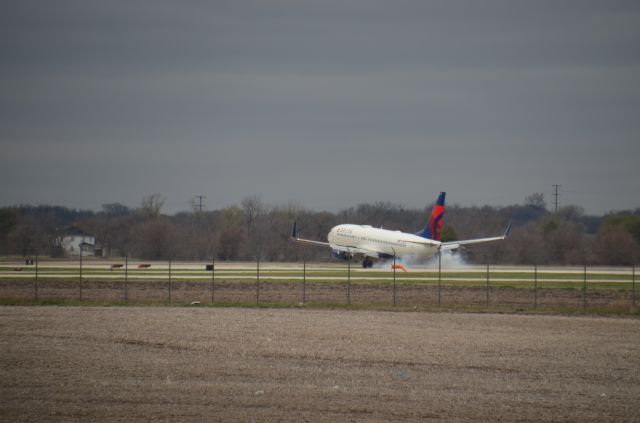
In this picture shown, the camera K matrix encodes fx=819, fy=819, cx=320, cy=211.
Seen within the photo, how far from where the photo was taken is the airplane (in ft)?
212

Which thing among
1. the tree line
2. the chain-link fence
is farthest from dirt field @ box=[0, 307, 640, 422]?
the tree line

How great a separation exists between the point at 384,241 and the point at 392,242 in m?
0.79

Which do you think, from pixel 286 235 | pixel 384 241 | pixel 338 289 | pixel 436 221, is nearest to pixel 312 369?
pixel 338 289

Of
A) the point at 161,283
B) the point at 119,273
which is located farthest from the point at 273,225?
the point at 161,283

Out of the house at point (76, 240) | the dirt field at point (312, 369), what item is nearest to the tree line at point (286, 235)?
the house at point (76, 240)

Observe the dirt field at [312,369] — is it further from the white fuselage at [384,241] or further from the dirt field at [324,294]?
the white fuselage at [384,241]

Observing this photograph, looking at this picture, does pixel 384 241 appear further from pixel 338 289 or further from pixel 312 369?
pixel 312 369

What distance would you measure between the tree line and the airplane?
4.44 m

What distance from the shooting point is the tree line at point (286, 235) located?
8238 centimetres

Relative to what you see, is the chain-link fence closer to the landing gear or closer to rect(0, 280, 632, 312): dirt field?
rect(0, 280, 632, 312): dirt field

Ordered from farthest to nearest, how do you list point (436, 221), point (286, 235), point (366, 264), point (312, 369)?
point (286, 235), point (366, 264), point (436, 221), point (312, 369)

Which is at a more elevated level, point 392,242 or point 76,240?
point 392,242

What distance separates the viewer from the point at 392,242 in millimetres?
66688

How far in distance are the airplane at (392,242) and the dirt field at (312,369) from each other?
32.4m
